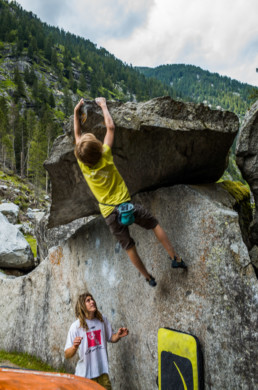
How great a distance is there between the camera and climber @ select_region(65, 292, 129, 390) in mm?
5559

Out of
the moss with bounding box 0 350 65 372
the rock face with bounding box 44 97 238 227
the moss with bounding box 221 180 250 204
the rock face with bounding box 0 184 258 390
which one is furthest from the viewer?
the moss with bounding box 0 350 65 372

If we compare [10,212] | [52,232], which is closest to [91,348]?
[52,232]

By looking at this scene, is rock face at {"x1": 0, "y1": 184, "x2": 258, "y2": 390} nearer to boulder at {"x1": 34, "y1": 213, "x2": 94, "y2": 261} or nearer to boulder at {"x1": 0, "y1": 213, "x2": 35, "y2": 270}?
boulder at {"x1": 34, "y1": 213, "x2": 94, "y2": 261}

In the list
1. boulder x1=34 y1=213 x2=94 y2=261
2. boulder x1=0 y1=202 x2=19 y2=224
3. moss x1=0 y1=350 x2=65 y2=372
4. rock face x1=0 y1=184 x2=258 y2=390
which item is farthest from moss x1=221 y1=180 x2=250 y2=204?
boulder x1=0 y1=202 x2=19 y2=224

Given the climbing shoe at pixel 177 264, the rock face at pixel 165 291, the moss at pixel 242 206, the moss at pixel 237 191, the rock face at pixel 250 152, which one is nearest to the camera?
the rock face at pixel 165 291

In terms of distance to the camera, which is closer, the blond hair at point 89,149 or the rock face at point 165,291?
the blond hair at point 89,149

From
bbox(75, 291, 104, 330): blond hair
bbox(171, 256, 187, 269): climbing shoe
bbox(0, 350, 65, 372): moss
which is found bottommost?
bbox(0, 350, 65, 372): moss

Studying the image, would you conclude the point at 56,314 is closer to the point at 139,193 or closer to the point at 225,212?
the point at 139,193

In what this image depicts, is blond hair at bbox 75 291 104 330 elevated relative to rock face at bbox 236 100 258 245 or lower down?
lower down

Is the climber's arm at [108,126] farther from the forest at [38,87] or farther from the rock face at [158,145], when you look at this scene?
the forest at [38,87]

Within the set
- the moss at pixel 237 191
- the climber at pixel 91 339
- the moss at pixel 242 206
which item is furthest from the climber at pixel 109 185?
the moss at pixel 237 191

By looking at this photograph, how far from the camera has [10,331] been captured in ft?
32.6

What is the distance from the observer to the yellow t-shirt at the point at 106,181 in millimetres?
4781

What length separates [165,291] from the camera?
573 centimetres
